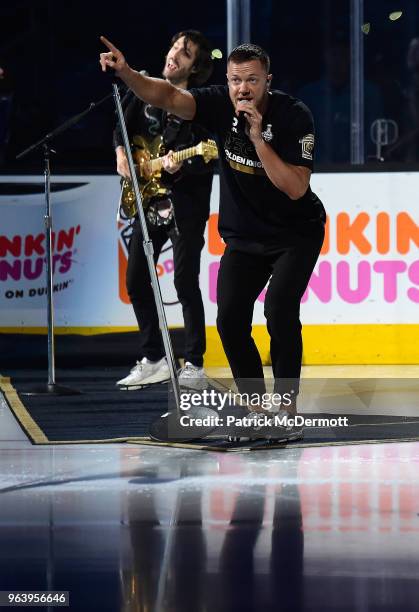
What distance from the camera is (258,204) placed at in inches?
231

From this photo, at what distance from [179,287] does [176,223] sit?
36cm

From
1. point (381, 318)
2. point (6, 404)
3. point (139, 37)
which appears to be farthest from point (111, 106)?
point (6, 404)

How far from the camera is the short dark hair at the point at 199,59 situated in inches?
303

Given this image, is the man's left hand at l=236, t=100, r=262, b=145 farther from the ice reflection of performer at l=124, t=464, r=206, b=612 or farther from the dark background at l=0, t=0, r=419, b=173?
the dark background at l=0, t=0, r=419, b=173

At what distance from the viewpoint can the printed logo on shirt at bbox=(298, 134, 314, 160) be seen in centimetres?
575

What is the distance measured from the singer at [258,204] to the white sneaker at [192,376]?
1.79 m

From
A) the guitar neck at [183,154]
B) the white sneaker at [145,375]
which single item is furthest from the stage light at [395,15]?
the white sneaker at [145,375]

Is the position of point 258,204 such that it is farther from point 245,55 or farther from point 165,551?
point 165,551

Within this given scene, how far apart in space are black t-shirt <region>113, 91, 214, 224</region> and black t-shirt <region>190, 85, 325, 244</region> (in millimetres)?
1874

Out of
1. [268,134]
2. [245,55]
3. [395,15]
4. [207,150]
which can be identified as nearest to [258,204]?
[268,134]

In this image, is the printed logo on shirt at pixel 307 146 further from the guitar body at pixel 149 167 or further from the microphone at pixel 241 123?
the guitar body at pixel 149 167

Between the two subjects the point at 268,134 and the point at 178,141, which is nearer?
the point at 268,134

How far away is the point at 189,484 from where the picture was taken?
5094 mm

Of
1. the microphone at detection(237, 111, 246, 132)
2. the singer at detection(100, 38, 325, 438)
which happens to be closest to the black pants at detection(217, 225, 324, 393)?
the singer at detection(100, 38, 325, 438)
